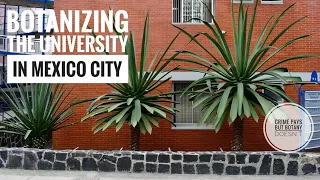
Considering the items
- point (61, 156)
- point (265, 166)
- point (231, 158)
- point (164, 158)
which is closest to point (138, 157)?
point (164, 158)

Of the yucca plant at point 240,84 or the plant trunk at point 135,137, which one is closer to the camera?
the yucca plant at point 240,84

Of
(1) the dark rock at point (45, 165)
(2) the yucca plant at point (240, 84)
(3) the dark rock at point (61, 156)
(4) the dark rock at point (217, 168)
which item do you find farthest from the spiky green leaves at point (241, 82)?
(1) the dark rock at point (45, 165)

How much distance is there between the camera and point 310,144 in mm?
8234

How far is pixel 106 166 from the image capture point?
688 centimetres

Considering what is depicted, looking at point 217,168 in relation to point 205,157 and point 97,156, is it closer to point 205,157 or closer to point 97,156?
point 205,157

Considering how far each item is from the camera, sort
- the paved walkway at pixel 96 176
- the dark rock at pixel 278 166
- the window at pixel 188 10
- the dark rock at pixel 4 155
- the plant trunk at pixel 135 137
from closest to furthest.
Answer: the paved walkway at pixel 96 176 < the dark rock at pixel 278 166 < the dark rock at pixel 4 155 < the plant trunk at pixel 135 137 < the window at pixel 188 10

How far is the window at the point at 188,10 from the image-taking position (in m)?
9.58

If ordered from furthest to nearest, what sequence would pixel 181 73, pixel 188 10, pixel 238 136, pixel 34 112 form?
pixel 188 10 → pixel 181 73 → pixel 34 112 → pixel 238 136

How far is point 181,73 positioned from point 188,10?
2029 millimetres

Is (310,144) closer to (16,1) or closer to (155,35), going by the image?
(155,35)

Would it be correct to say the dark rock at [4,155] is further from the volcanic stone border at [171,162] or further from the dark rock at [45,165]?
the dark rock at [45,165]

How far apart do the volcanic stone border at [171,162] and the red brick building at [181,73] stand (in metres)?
2.36

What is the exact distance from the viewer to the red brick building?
30.3 ft

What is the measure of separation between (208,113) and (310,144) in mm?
3264
